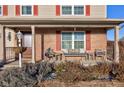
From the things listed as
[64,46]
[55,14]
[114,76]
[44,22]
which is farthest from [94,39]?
[114,76]

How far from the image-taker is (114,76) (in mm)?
6992

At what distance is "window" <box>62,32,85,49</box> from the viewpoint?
47.8 ft

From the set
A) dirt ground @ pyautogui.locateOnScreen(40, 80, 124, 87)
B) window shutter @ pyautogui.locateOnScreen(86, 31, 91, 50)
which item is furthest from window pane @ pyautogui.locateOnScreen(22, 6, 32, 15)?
dirt ground @ pyautogui.locateOnScreen(40, 80, 124, 87)

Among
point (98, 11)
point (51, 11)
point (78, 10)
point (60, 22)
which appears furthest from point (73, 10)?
point (60, 22)

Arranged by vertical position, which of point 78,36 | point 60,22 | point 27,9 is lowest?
point 78,36

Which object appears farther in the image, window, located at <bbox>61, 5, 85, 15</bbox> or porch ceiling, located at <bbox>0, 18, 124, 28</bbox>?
window, located at <bbox>61, 5, 85, 15</bbox>

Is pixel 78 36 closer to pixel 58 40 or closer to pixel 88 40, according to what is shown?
pixel 88 40

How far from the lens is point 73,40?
1461 centimetres

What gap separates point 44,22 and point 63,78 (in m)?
6.40

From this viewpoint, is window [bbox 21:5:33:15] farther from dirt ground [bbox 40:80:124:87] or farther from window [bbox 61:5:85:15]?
dirt ground [bbox 40:80:124:87]

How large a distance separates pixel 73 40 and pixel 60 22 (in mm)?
2543

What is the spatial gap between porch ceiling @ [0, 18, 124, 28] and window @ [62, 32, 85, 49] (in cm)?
202
